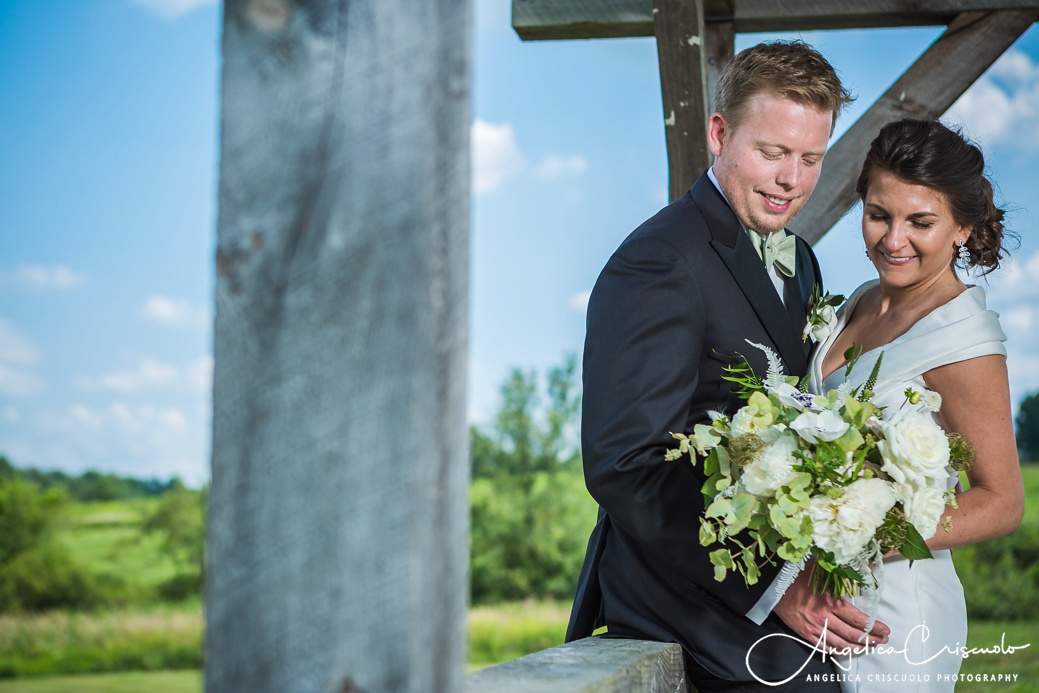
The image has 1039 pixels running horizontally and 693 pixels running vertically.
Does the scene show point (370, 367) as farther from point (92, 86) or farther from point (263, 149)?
point (92, 86)

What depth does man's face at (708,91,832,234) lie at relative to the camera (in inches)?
92.0

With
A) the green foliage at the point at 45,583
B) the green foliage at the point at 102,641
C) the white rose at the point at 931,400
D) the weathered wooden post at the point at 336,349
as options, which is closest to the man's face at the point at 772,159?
the white rose at the point at 931,400

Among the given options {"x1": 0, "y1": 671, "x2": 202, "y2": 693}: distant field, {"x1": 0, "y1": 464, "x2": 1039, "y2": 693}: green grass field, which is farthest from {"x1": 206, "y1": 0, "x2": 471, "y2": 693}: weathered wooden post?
{"x1": 0, "y1": 671, "x2": 202, "y2": 693}: distant field

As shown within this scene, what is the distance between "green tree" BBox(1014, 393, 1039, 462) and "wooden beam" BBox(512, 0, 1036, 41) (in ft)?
31.8

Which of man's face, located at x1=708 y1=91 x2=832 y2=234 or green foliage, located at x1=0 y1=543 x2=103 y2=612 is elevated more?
man's face, located at x1=708 y1=91 x2=832 y2=234

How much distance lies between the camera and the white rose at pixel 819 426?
177 centimetres

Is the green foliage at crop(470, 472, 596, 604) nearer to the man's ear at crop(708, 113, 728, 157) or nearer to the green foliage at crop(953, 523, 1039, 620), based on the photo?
the green foliage at crop(953, 523, 1039, 620)

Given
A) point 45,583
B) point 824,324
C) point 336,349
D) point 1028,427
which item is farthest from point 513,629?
point 336,349

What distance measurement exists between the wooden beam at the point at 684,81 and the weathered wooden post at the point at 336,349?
2.18m

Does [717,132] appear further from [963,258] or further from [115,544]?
[115,544]

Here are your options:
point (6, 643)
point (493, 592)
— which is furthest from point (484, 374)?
point (6, 643)

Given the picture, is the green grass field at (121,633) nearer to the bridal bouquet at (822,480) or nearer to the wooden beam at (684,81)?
the wooden beam at (684,81)

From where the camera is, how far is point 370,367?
1.01 meters

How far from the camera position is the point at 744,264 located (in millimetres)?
2242
